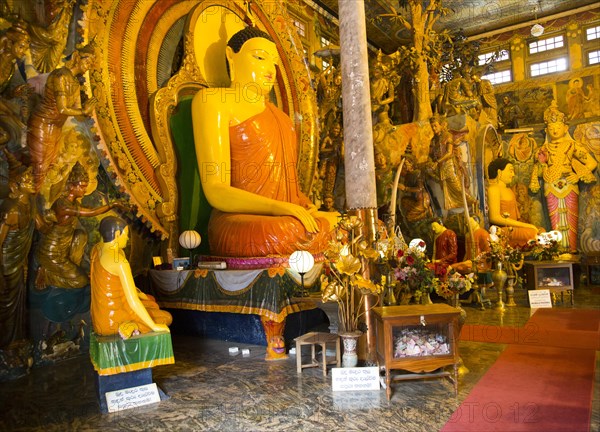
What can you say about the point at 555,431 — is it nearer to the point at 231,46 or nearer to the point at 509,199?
the point at 231,46

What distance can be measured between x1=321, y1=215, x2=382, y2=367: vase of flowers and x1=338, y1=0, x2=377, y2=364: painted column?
0.92ft

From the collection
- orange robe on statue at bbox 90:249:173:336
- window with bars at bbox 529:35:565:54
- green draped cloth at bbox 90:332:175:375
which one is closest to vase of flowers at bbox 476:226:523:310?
green draped cloth at bbox 90:332:175:375

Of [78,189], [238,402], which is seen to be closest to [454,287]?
[238,402]

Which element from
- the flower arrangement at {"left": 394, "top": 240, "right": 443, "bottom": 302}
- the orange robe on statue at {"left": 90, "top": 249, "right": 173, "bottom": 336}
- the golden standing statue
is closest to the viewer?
the orange robe on statue at {"left": 90, "top": 249, "right": 173, "bottom": 336}

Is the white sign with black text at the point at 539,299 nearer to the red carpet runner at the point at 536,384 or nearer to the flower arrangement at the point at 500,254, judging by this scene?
the flower arrangement at the point at 500,254

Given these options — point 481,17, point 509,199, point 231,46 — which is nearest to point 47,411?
point 231,46

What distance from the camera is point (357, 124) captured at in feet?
13.7

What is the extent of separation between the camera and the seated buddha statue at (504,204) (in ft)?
29.5

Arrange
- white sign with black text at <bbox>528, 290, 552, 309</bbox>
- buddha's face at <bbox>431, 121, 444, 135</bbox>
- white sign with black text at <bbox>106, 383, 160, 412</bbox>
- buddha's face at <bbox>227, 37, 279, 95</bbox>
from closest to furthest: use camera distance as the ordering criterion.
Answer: white sign with black text at <bbox>106, 383, 160, 412</bbox>
buddha's face at <bbox>227, 37, 279, 95</bbox>
white sign with black text at <bbox>528, 290, 552, 309</bbox>
buddha's face at <bbox>431, 121, 444, 135</bbox>

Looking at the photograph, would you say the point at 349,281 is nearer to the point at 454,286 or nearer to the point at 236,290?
the point at 236,290

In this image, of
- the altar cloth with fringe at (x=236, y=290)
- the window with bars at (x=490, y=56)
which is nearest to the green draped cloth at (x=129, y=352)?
the altar cloth with fringe at (x=236, y=290)

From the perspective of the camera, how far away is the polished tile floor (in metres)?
2.73

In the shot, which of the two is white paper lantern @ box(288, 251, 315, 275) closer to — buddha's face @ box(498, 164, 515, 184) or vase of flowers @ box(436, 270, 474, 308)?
vase of flowers @ box(436, 270, 474, 308)

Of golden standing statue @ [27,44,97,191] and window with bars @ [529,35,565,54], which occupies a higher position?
window with bars @ [529,35,565,54]
